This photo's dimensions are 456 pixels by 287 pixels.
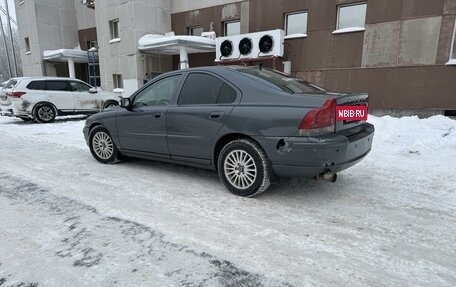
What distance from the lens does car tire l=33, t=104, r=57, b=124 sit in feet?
37.4

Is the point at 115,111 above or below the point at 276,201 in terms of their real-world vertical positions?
above

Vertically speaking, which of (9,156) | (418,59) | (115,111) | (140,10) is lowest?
(9,156)

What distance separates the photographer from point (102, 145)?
221 inches

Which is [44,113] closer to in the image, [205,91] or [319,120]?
[205,91]

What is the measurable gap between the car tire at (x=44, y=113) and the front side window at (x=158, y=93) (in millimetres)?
8127

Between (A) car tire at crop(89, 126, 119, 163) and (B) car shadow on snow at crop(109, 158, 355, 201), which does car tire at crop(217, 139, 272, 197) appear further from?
(A) car tire at crop(89, 126, 119, 163)

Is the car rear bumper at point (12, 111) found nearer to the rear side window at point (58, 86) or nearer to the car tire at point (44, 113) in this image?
the car tire at point (44, 113)

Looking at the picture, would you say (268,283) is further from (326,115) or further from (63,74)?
(63,74)

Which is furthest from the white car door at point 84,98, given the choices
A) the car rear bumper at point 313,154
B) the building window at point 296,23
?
the car rear bumper at point 313,154

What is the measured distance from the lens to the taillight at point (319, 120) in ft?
11.1

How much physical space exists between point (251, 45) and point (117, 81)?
27.9 feet

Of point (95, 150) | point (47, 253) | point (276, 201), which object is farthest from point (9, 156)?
point (276, 201)

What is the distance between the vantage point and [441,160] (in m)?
5.54

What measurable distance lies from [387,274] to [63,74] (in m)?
24.8
